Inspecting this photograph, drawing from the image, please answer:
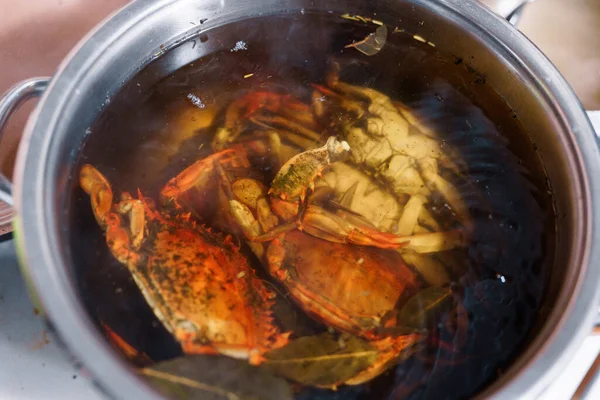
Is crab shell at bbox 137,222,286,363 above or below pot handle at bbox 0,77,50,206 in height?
below

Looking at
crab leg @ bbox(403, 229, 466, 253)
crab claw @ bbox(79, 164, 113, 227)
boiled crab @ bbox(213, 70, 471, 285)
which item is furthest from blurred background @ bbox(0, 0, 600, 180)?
crab leg @ bbox(403, 229, 466, 253)

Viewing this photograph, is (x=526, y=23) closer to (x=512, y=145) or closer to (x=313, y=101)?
(x=512, y=145)

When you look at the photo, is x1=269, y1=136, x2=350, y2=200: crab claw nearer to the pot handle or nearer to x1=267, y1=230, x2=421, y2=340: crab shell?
x1=267, y1=230, x2=421, y2=340: crab shell

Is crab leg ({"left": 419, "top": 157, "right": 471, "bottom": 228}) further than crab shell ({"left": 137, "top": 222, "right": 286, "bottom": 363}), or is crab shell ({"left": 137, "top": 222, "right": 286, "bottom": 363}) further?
crab leg ({"left": 419, "top": 157, "right": 471, "bottom": 228})

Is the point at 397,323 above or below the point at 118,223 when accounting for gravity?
below

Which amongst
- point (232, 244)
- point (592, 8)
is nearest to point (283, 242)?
point (232, 244)

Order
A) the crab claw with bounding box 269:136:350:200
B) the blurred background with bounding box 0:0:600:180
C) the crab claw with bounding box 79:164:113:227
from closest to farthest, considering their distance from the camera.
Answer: the crab claw with bounding box 79:164:113:227
the crab claw with bounding box 269:136:350:200
the blurred background with bounding box 0:0:600:180
